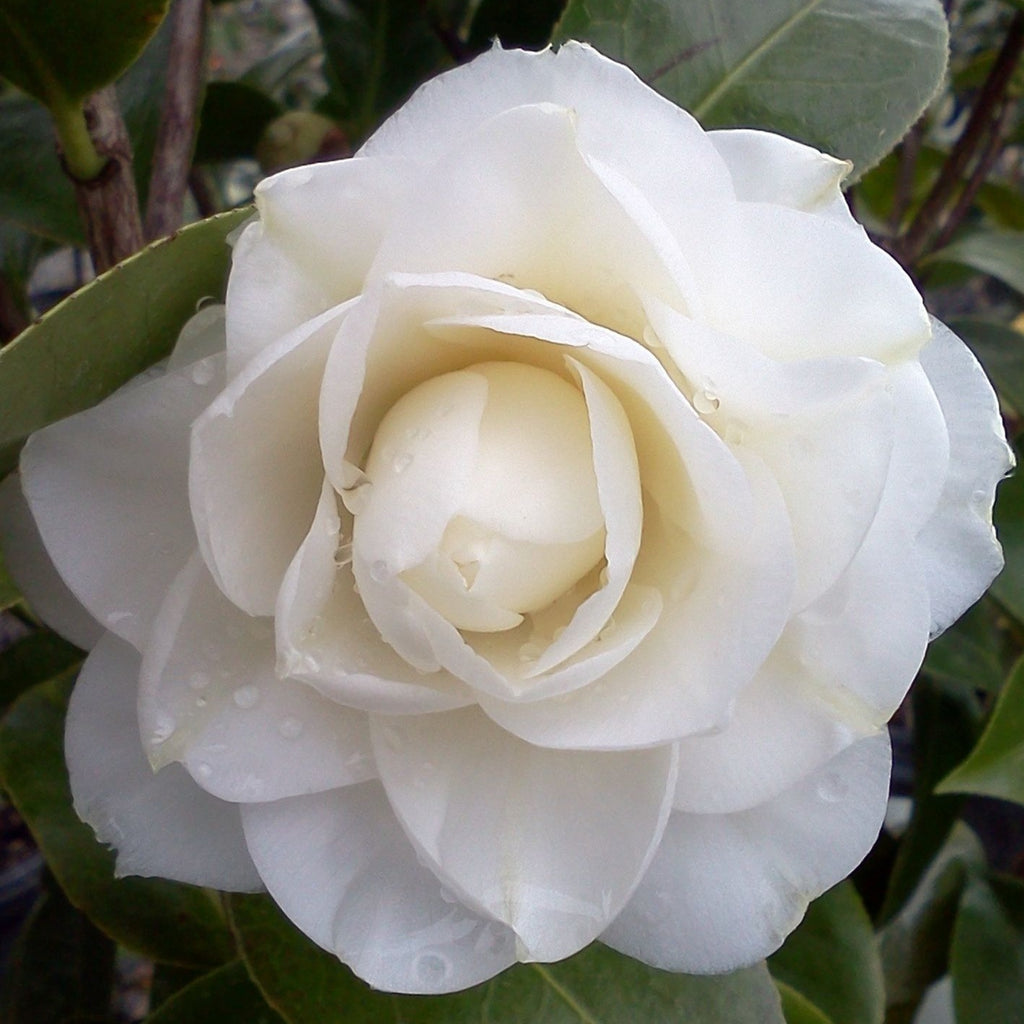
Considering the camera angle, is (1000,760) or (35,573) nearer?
(35,573)

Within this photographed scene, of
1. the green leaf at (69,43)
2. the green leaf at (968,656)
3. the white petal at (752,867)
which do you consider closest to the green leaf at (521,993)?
the white petal at (752,867)

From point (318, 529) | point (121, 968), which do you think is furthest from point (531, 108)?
point (121, 968)

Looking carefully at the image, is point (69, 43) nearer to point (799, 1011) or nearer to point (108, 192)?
point (108, 192)

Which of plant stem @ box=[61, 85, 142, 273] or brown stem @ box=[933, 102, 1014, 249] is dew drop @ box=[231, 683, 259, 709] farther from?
brown stem @ box=[933, 102, 1014, 249]

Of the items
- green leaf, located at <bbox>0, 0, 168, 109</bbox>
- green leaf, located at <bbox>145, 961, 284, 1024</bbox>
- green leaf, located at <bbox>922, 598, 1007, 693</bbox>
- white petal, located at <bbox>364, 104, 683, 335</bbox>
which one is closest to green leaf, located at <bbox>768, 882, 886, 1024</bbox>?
green leaf, located at <bbox>922, 598, 1007, 693</bbox>

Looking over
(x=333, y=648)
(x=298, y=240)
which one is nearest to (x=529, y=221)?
(x=298, y=240)

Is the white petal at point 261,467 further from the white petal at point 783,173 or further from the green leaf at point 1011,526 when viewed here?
the green leaf at point 1011,526
